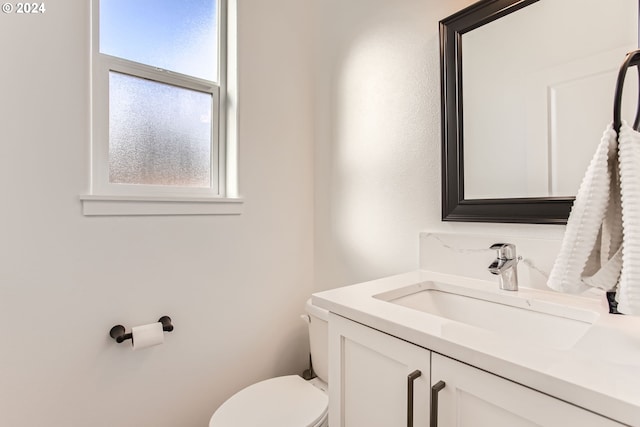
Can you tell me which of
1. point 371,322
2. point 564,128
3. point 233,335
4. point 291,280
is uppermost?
point 564,128

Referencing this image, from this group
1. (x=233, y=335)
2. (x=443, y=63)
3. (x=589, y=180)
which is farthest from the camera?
(x=233, y=335)

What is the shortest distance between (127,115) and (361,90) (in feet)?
3.41

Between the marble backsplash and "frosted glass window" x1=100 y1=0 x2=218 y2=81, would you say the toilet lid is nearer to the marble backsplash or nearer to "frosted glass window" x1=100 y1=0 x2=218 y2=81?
the marble backsplash

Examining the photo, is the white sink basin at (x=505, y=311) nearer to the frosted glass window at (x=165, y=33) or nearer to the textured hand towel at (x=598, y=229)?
the textured hand towel at (x=598, y=229)

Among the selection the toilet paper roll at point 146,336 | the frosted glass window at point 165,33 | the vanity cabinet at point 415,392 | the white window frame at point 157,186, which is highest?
the frosted glass window at point 165,33

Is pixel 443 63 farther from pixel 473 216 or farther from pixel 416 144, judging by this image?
pixel 473 216

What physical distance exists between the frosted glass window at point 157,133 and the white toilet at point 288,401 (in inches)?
34.6

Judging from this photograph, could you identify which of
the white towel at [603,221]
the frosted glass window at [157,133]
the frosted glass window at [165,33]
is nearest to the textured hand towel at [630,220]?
the white towel at [603,221]

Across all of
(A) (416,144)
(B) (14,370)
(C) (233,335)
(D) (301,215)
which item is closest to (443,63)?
(A) (416,144)

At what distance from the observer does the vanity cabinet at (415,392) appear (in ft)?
1.57

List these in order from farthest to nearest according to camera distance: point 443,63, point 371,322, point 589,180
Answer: point 443,63 → point 371,322 → point 589,180

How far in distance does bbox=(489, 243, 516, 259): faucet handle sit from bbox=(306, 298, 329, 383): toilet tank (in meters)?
0.75

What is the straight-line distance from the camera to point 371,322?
28.5 inches

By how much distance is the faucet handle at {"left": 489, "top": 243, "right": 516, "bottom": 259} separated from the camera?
2.99ft
